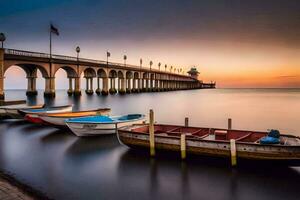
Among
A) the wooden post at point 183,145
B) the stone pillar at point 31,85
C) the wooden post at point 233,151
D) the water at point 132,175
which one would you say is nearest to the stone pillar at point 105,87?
the stone pillar at point 31,85

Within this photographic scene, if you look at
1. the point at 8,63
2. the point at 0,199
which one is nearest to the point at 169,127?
the point at 0,199

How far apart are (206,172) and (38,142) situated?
1225cm

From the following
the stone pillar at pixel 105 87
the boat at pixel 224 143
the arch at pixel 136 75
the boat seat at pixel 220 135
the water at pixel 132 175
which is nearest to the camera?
the water at pixel 132 175

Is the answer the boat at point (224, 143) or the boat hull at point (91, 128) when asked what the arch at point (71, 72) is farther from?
the boat at point (224, 143)

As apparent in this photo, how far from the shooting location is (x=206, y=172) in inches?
505

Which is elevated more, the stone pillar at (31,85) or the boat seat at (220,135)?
the stone pillar at (31,85)

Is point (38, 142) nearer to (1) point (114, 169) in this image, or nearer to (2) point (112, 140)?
(2) point (112, 140)

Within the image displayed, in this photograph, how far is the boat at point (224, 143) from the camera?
41.1ft

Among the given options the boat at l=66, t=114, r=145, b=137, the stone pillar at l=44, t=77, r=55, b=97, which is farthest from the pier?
the boat at l=66, t=114, r=145, b=137

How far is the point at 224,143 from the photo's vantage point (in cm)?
1338

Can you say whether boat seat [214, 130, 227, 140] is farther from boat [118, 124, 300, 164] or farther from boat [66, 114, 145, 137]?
boat [66, 114, 145, 137]

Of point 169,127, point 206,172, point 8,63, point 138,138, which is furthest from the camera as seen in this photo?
point 8,63

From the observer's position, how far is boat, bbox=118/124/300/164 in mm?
12539

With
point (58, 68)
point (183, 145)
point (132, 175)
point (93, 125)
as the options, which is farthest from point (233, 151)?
point (58, 68)
